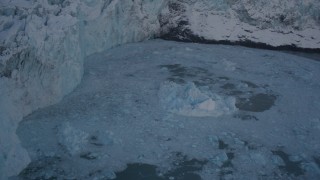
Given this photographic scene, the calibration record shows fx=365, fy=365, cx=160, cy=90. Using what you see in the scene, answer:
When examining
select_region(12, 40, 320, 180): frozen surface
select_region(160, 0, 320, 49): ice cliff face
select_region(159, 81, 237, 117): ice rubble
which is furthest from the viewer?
select_region(160, 0, 320, 49): ice cliff face

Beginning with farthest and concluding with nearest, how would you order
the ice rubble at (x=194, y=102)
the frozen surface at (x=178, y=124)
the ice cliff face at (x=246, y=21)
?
the ice cliff face at (x=246, y=21)
the ice rubble at (x=194, y=102)
the frozen surface at (x=178, y=124)

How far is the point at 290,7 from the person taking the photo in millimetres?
6289

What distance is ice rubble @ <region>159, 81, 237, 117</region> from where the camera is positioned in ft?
11.8

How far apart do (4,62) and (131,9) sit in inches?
117

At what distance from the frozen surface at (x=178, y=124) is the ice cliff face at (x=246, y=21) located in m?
1.31

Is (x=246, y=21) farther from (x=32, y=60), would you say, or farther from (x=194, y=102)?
(x=32, y=60)

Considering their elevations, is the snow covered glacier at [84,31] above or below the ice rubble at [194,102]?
above

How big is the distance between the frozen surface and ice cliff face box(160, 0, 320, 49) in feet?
4.29

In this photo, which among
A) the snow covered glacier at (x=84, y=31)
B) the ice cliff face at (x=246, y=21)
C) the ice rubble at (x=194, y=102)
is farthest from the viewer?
the ice cliff face at (x=246, y=21)

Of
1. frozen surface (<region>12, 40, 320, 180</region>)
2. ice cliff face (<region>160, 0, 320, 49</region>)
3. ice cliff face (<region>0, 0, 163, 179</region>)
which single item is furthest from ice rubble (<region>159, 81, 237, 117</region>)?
ice cliff face (<region>160, 0, 320, 49</region>)

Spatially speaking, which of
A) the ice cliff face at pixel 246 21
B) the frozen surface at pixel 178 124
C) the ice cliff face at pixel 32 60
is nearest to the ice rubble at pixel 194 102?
the frozen surface at pixel 178 124

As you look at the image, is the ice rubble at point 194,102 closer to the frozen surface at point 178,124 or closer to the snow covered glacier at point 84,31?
the frozen surface at point 178,124

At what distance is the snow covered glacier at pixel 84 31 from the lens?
3166 mm

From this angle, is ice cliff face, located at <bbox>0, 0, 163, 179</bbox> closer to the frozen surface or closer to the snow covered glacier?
the snow covered glacier
